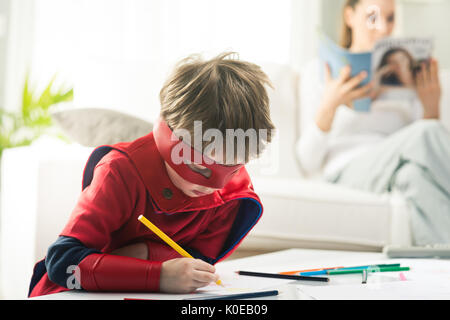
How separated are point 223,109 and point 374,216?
26.6 inches

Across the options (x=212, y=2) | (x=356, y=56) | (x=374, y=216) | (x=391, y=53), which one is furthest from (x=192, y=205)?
(x=212, y=2)

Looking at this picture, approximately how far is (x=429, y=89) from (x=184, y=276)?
4.29 ft

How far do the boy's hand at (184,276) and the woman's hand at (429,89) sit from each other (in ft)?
4.10

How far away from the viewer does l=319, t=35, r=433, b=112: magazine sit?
4.40 feet

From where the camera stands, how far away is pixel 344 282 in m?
0.51

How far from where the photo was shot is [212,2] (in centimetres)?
205

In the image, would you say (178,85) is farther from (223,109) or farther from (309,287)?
(309,287)

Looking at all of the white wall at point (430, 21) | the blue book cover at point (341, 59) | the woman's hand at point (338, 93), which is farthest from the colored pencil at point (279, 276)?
the white wall at point (430, 21)

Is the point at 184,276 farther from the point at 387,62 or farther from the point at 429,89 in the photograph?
the point at 429,89

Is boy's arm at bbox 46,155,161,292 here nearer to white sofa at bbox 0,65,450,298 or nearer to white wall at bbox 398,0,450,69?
white sofa at bbox 0,65,450,298

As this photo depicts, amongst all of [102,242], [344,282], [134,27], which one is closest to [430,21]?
[134,27]

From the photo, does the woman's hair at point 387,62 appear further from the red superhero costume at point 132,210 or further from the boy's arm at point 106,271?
the boy's arm at point 106,271

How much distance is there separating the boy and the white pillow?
17cm

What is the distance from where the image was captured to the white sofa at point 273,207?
685 millimetres
